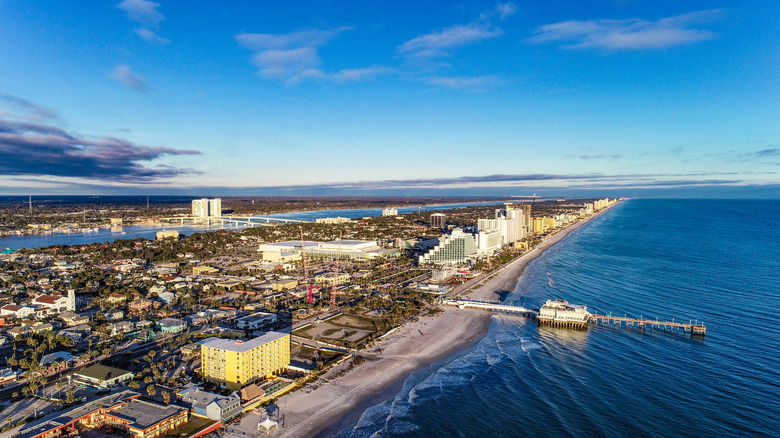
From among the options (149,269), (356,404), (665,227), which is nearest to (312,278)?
(149,269)

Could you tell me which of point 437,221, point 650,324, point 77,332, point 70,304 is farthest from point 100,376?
point 437,221

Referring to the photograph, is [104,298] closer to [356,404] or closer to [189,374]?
[189,374]

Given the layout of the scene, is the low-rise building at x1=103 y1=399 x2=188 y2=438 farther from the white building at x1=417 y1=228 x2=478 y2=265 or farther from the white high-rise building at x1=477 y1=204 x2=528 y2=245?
the white high-rise building at x1=477 y1=204 x2=528 y2=245

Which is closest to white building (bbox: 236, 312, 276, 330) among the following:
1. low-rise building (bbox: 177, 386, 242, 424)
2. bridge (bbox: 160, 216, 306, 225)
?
low-rise building (bbox: 177, 386, 242, 424)

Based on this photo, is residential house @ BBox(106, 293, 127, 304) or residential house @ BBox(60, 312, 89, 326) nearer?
residential house @ BBox(60, 312, 89, 326)

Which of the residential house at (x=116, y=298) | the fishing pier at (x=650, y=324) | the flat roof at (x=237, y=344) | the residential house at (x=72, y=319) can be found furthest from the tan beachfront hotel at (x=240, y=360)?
the fishing pier at (x=650, y=324)

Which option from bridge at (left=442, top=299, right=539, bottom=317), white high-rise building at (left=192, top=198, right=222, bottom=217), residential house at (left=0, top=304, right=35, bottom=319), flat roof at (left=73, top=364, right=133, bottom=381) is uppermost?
white high-rise building at (left=192, top=198, right=222, bottom=217)

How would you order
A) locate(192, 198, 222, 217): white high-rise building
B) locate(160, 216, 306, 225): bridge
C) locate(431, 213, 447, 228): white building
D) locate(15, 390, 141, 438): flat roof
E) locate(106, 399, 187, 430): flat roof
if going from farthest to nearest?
1. locate(192, 198, 222, 217): white high-rise building
2. locate(160, 216, 306, 225): bridge
3. locate(431, 213, 447, 228): white building
4. locate(106, 399, 187, 430): flat roof
5. locate(15, 390, 141, 438): flat roof
